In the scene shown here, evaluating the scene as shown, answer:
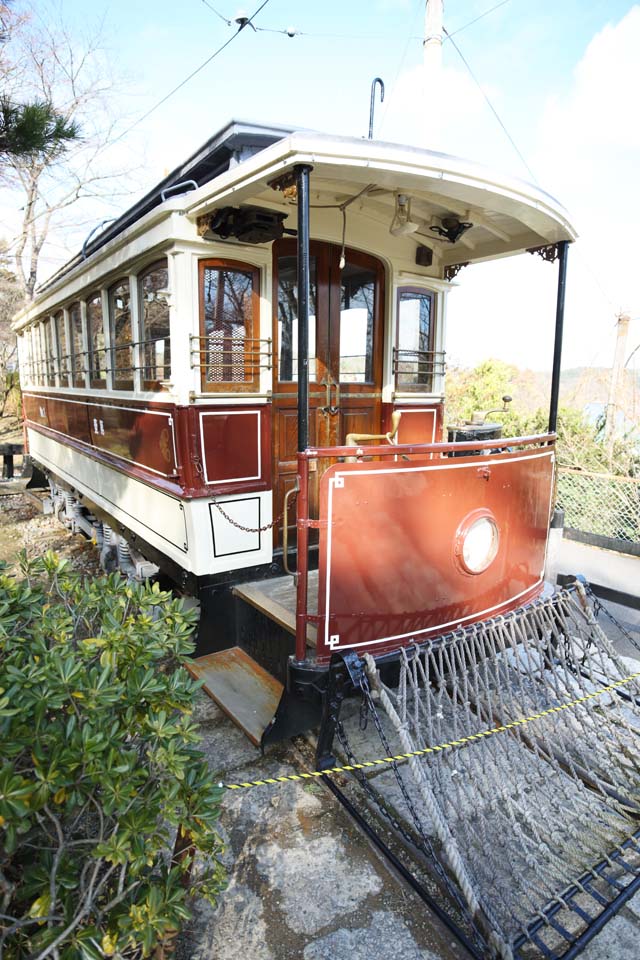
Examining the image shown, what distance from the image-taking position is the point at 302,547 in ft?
8.71

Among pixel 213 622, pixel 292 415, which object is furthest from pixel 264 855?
pixel 292 415

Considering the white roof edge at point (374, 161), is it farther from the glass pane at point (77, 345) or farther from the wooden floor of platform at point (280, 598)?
the glass pane at point (77, 345)

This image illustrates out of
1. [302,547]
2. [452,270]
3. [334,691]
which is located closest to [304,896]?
[334,691]

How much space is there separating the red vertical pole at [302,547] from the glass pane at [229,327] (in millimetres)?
1322

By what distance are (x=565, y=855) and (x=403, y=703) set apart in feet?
2.84

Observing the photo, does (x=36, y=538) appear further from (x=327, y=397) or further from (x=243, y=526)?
(x=327, y=397)

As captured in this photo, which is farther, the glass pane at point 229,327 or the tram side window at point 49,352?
the tram side window at point 49,352

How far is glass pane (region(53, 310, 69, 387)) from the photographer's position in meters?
6.86

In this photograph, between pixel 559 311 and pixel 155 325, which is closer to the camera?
pixel 559 311

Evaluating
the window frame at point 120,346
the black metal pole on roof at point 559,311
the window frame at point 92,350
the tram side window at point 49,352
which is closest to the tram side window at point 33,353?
the tram side window at point 49,352

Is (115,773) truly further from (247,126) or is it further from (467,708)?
(247,126)

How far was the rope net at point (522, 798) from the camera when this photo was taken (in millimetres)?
2061

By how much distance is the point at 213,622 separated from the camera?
3.86 m

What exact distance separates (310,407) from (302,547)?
172cm
